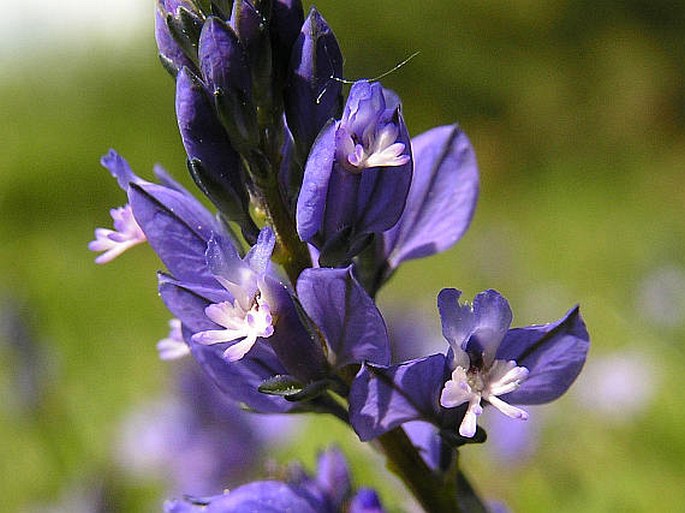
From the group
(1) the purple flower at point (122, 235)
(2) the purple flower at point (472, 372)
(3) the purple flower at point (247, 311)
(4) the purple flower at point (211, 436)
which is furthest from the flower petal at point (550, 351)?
(4) the purple flower at point (211, 436)

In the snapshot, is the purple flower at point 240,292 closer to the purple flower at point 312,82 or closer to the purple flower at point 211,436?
the purple flower at point 312,82

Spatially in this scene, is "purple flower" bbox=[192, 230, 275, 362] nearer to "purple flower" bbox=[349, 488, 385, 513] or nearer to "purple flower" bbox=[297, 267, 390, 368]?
"purple flower" bbox=[297, 267, 390, 368]

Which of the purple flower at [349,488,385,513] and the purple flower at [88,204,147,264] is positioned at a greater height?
the purple flower at [88,204,147,264]

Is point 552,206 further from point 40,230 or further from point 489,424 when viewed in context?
point 489,424

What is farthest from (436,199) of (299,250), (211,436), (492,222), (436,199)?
(492,222)

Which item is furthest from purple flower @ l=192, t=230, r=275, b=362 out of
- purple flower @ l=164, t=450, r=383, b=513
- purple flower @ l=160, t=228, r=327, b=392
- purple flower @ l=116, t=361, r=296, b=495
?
purple flower @ l=116, t=361, r=296, b=495

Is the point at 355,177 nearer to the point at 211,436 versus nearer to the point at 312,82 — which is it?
the point at 312,82

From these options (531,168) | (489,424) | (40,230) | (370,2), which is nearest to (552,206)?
(531,168)
